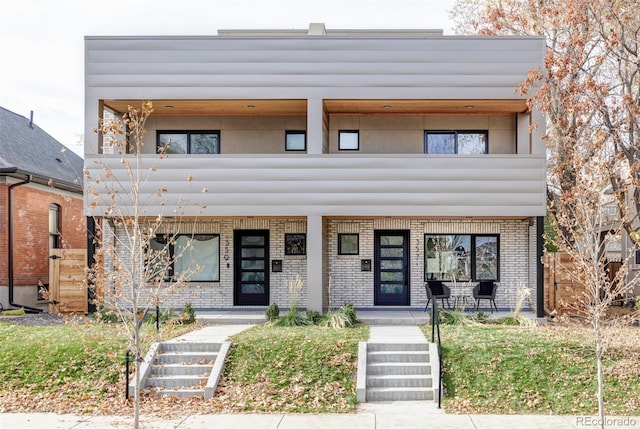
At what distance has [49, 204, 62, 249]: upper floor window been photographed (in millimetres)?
19641

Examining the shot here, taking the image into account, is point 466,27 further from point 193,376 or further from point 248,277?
point 193,376

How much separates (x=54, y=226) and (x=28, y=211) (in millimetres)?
1811

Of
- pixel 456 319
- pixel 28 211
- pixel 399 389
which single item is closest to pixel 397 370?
pixel 399 389

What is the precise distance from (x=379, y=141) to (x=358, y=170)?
2.25m

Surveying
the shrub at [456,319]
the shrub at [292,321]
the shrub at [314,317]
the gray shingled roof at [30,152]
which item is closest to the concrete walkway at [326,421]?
the shrub at [456,319]

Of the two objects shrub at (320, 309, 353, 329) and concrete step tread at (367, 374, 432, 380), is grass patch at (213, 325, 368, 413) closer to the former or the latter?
concrete step tread at (367, 374, 432, 380)

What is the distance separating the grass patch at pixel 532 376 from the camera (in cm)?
896

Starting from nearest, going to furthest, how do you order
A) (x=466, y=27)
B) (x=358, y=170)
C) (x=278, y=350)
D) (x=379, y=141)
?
1. (x=278, y=350)
2. (x=358, y=170)
3. (x=379, y=141)
4. (x=466, y=27)

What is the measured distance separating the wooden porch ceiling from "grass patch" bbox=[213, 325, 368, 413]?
6607 mm

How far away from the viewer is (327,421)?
332 inches

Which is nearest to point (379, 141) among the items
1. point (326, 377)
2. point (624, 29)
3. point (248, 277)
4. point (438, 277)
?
point (438, 277)

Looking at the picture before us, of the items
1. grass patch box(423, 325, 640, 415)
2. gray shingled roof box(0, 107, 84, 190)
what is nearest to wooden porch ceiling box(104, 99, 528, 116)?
gray shingled roof box(0, 107, 84, 190)

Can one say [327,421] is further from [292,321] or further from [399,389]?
[292,321]

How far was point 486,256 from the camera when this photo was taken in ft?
54.1
